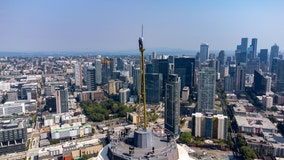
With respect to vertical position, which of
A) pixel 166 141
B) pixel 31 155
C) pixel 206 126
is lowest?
pixel 31 155

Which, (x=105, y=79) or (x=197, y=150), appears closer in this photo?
(x=197, y=150)

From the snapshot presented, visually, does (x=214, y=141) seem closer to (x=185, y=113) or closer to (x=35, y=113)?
(x=185, y=113)

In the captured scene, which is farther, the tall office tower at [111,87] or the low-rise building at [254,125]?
the tall office tower at [111,87]

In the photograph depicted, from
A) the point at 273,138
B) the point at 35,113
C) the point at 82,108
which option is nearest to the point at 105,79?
the point at 82,108

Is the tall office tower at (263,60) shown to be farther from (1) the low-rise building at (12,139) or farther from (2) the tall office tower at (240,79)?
(1) the low-rise building at (12,139)

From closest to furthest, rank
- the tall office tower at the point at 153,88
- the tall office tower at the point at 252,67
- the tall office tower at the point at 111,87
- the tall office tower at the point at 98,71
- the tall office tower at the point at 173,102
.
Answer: the tall office tower at the point at 173,102 → the tall office tower at the point at 153,88 → the tall office tower at the point at 111,87 → the tall office tower at the point at 98,71 → the tall office tower at the point at 252,67

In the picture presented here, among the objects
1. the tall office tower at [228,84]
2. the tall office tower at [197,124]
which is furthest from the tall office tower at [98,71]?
the tall office tower at [197,124]
